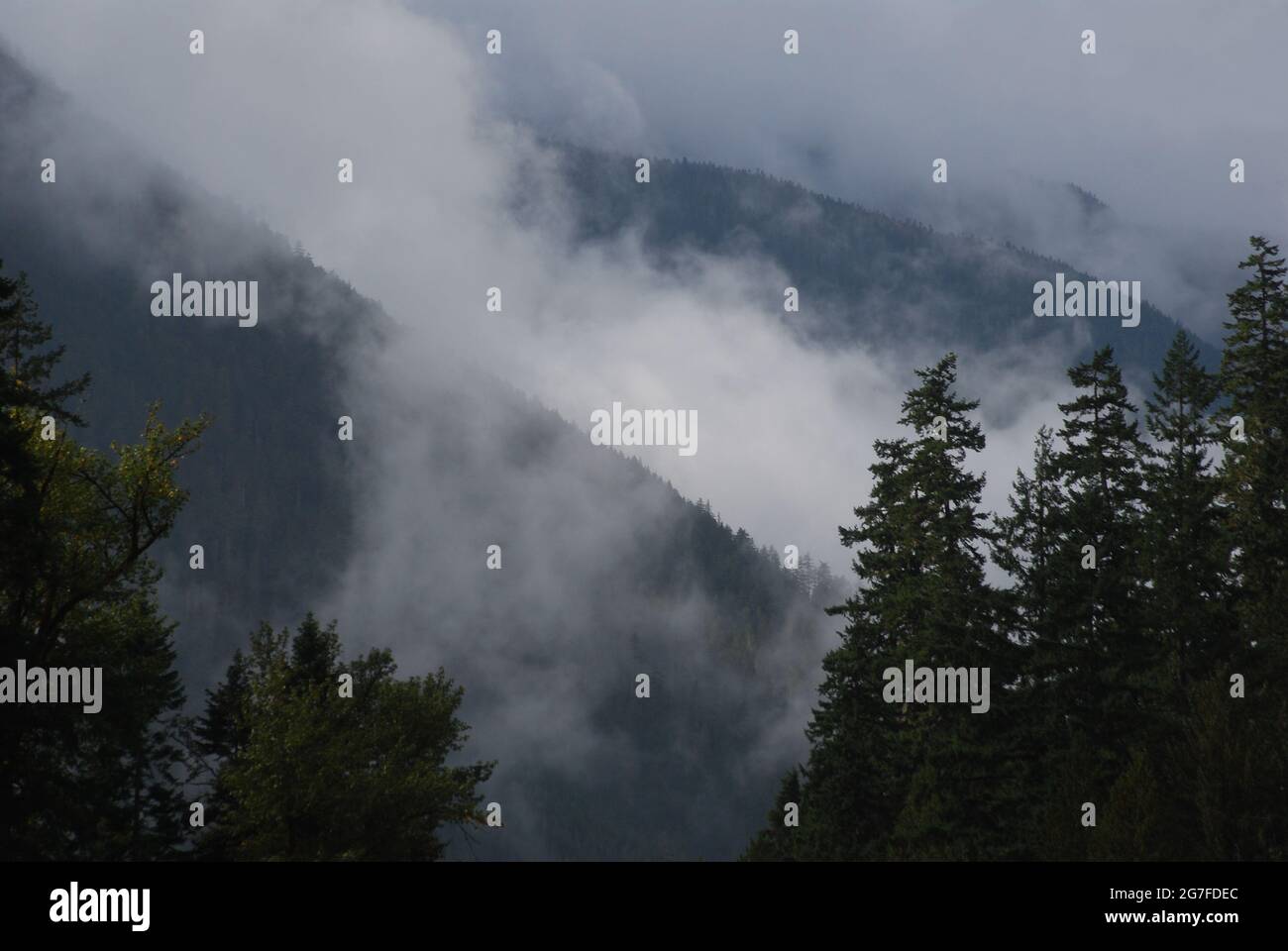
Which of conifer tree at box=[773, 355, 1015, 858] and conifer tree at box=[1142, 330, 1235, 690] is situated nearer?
conifer tree at box=[773, 355, 1015, 858]

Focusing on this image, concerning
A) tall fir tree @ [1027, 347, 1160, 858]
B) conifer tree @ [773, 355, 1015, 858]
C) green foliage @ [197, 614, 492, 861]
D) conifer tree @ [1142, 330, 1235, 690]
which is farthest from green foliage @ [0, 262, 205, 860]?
conifer tree @ [1142, 330, 1235, 690]

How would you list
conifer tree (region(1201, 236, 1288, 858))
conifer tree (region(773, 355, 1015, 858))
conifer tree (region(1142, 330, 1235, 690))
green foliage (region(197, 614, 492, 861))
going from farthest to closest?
conifer tree (region(1142, 330, 1235, 690)) → conifer tree (region(773, 355, 1015, 858)) → green foliage (region(197, 614, 492, 861)) → conifer tree (region(1201, 236, 1288, 858))

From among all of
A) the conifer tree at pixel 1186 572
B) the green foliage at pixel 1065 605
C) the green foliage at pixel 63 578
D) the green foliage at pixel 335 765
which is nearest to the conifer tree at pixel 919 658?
the green foliage at pixel 1065 605

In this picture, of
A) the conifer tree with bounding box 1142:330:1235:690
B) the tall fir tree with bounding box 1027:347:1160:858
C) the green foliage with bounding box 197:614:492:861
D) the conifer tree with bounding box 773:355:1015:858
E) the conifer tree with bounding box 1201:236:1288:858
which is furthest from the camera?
the conifer tree with bounding box 1142:330:1235:690

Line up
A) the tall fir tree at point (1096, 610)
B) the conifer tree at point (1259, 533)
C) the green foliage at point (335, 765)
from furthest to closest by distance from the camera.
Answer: the tall fir tree at point (1096, 610) < the green foliage at point (335, 765) < the conifer tree at point (1259, 533)

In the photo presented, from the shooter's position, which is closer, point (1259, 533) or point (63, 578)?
point (63, 578)

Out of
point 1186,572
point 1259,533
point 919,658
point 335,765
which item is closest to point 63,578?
point 335,765

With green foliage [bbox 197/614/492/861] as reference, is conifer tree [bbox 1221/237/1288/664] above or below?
above

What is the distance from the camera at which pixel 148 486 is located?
28.0 meters

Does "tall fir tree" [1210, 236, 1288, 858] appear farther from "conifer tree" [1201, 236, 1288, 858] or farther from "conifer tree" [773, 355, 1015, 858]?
"conifer tree" [773, 355, 1015, 858]

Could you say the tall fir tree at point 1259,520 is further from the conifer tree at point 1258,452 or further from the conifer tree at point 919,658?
the conifer tree at point 919,658

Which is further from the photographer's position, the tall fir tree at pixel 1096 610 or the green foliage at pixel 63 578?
the tall fir tree at pixel 1096 610

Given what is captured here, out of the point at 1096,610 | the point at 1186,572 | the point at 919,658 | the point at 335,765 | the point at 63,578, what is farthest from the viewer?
the point at 1096,610

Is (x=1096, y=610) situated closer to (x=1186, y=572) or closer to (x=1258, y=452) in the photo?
(x=1186, y=572)
